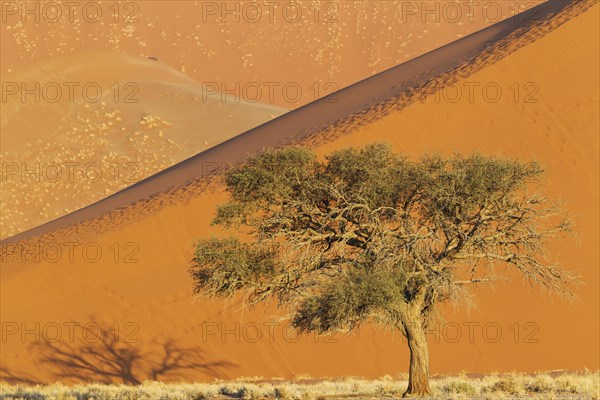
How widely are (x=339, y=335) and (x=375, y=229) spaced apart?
1011 cm

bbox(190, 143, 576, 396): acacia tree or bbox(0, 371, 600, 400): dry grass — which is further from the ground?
bbox(190, 143, 576, 396): acacia tree

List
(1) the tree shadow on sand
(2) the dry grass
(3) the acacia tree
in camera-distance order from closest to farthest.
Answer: (3) the acacia tree → (2) the dry grass → (1) the tree shadow on sand

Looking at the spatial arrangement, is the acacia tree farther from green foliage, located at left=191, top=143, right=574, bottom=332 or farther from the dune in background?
the dune in background

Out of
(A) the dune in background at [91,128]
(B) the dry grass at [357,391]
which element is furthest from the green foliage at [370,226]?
(A) the dune in background at [91,128]

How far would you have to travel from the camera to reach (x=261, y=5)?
96.0 m

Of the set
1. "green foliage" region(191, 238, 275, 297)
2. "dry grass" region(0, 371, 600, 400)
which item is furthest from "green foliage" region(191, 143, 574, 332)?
"dry grass" region(0, 371, 600, 400)

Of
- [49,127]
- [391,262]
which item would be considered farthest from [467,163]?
[49,127]

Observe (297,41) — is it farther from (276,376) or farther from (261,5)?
(276,376)

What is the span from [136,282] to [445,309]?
9101 mm

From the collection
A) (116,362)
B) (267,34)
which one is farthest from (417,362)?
(267,34)

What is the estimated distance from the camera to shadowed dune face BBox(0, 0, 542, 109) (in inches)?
3455

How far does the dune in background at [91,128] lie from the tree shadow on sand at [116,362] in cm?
2724

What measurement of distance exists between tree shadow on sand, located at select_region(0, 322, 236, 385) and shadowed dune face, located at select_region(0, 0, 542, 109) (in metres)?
56.8

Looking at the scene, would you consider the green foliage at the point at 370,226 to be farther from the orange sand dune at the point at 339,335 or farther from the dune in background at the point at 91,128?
the dune in background at the point at 91,128
